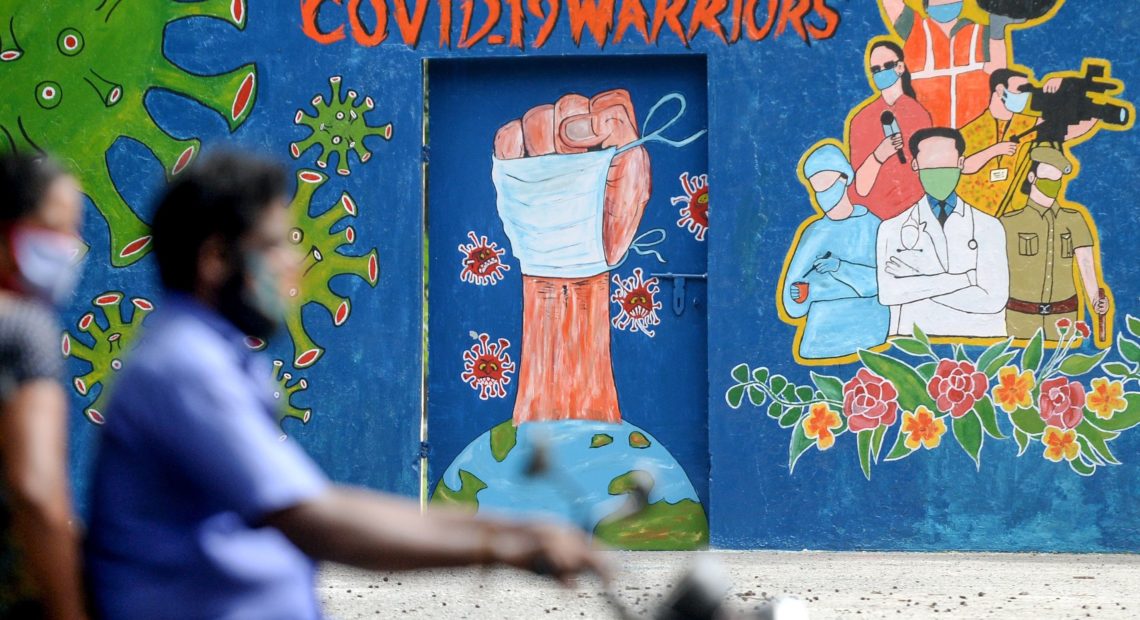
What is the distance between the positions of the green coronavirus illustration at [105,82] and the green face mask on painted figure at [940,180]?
13.5ft

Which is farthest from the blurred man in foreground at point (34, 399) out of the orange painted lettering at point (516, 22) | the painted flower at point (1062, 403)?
the painted flower at point (1062, 403)

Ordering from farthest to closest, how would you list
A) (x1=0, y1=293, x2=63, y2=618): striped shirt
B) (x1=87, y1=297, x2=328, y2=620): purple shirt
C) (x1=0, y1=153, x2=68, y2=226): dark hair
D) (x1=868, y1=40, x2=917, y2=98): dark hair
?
(x1=868, y1=40, x2=917, y2=98): dark hair
(x1=0, y1=153, x2=68, y2=226): dark hair
(x1=0, y1=293, x2=63, y2=618): striped shirt
(x1=87, y1=297, x2=328, y2=620): purple shirt

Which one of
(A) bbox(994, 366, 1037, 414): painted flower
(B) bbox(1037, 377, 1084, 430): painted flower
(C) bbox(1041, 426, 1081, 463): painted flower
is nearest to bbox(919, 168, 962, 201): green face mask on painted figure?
(A) bbox(994, 366, 1037, 414): painted flower

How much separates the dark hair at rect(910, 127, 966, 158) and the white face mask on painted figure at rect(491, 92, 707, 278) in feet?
4.11

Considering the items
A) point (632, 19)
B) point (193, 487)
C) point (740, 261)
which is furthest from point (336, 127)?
point (193, 487)

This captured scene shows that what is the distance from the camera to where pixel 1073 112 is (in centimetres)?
867

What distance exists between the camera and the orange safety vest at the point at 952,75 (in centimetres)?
870

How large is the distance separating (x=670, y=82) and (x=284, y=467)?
23.1 ft

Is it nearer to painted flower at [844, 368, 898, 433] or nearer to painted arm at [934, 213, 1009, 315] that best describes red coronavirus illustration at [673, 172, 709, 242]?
painted flower at [844, 368, 898, 433]

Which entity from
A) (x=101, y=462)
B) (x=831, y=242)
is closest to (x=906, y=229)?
(x=831, y=242)

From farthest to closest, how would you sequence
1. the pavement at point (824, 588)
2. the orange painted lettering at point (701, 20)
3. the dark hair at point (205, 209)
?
the orange painted lettering at point (701, 20) < the pavement at point (824, 588) < the dark hair at point (205, 209)

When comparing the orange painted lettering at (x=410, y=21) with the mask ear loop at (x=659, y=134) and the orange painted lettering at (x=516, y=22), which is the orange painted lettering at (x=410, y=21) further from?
the mask ear loop at (x=659, y=134)

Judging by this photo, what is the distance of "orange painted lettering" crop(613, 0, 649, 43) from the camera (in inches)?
349

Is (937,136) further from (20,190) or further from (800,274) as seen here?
(20,190)
